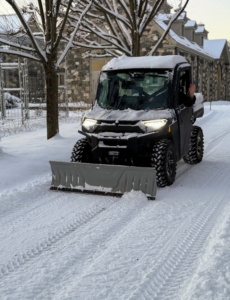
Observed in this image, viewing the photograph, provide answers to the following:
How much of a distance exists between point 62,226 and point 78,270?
1.12 meters

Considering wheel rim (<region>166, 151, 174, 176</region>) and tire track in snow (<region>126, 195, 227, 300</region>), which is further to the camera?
wheel rim (<region>166, 151, 174, 176</region>)

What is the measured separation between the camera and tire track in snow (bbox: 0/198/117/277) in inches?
139

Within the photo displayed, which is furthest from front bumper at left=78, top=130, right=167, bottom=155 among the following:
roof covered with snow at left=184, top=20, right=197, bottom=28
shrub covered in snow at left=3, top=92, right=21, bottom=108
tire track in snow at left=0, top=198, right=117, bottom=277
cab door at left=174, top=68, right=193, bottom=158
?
roof covered with snow at left=184, top=20, right=197, bottom=28

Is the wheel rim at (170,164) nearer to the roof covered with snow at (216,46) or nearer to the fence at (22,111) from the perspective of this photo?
the fence at (22,111)

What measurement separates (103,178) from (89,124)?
3.57 ft

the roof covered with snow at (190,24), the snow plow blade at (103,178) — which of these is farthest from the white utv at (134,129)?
the roof covered with snow at (190,24)

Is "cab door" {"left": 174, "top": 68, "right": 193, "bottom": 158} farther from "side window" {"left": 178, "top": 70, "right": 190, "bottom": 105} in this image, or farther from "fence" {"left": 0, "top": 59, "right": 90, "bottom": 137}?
"fence" {"left": 0, "top": 59, "right": 90, "bottom": 137}

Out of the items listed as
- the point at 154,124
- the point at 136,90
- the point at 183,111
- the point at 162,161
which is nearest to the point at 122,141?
the point at 154,124

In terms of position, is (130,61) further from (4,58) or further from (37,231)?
(4,58)

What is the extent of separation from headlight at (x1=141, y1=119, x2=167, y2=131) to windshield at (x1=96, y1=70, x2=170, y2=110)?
42 centimetres

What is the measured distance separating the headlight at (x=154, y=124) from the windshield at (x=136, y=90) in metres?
0.42

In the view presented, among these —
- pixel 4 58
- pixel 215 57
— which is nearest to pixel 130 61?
pixel 4 58

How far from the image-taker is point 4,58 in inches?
1139

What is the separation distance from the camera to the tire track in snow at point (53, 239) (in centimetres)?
354
